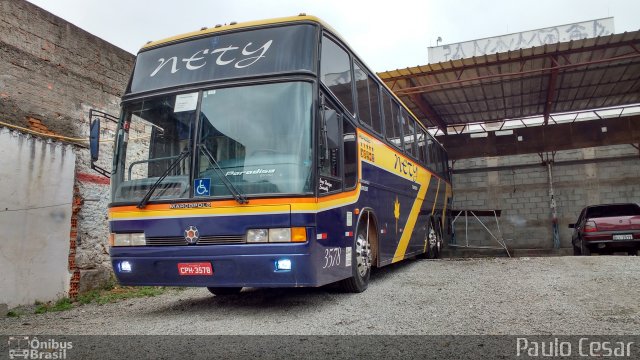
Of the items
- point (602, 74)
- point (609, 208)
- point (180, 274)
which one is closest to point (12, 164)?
point (180, 274)

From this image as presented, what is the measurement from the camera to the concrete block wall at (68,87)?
270 inches

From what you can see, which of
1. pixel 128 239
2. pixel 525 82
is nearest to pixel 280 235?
pixel 128 239

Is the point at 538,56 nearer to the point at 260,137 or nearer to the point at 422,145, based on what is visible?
the point at 422,145

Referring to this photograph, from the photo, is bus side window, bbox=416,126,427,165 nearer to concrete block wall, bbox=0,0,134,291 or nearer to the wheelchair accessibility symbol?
concrete block wall, bbox=0,0,134,291

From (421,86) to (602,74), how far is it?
568cm

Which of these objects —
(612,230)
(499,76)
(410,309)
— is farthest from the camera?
(499,76)

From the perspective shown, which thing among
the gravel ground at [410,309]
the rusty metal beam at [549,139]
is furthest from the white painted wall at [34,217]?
the rusty metal beam at [549,139]

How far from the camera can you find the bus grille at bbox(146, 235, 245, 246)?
192 inches

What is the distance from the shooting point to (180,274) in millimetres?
5086

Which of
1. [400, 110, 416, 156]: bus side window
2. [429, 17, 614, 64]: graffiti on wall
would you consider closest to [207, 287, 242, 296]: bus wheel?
[400, 110, 416, 156]: bus side window

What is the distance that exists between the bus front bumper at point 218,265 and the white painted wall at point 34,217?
2.25 m

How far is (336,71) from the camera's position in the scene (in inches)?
238

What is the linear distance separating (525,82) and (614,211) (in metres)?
5.05

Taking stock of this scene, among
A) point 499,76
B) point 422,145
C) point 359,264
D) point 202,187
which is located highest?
point 499,76
